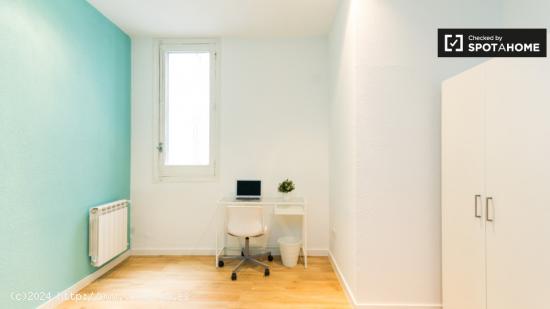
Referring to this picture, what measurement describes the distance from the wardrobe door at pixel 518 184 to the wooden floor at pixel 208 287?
1263 mm

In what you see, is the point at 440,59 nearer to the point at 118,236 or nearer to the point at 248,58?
the point at 248,58

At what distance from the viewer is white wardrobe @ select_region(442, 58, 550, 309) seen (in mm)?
1363

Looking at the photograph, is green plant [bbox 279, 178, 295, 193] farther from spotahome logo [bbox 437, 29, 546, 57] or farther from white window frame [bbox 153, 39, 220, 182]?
spotahome logo [bbox 437, 29, 546, 57]

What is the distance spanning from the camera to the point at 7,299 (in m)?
1.92

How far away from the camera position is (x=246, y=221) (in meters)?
2.97

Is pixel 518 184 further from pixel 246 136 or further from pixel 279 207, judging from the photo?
pixel 246 136

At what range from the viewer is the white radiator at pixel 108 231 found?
2.72 m

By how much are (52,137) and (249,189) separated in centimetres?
203

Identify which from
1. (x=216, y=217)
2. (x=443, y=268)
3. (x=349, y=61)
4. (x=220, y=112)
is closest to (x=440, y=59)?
(x=349, y=61)

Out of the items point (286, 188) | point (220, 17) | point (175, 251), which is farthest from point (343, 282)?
point (220, 17)

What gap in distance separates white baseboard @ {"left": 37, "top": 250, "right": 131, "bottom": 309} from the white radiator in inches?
6.5

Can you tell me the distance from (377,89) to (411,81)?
277 millimetres

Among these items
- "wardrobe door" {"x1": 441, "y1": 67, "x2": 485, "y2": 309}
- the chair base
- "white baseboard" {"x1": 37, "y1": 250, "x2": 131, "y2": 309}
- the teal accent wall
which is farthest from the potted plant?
"white baseboard" {"x1": 37, "y1": 250, "x2": 131, "y2": 309}

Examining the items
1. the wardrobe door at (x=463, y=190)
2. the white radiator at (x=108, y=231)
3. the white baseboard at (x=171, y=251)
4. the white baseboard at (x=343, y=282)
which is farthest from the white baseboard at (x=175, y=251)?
the wardrobe door at (x=463, y=190)
